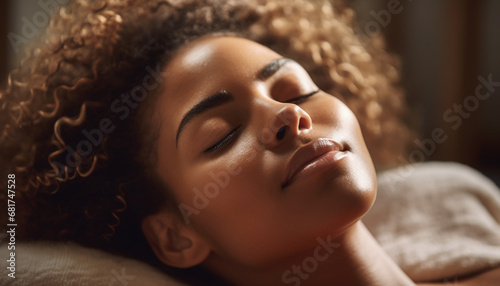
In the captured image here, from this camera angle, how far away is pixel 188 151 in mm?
823

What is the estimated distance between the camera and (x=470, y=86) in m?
2.29

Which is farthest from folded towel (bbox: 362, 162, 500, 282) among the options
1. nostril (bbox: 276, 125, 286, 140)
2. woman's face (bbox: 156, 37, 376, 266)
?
nostril (bbox: 276, 125, 286, 140)

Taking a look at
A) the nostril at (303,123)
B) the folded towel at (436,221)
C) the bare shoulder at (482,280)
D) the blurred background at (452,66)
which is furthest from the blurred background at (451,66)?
the nostril at (303,123)

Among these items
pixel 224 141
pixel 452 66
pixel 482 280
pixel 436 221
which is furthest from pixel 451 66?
pixel 224 141

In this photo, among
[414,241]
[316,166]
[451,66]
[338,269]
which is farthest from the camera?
[451,66]

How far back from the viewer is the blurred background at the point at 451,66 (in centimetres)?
223

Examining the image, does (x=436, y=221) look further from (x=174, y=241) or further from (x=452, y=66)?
(x=452, y=66)

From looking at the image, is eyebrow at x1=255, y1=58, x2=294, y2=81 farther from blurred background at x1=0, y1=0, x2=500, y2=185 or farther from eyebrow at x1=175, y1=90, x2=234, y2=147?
blurred background at x1=0, y1=0, x2=500, y2=185

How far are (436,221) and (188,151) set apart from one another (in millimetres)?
666

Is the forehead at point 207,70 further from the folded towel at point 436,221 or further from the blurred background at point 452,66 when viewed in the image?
the blurred background at point 452,66

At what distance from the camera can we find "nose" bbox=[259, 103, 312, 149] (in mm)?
770

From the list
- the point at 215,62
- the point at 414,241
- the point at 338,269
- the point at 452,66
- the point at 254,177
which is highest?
the point at 215,62

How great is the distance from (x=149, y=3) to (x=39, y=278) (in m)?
0.57

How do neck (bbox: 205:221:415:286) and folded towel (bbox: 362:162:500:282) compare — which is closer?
neck (bbox: 205:221:415:286)
